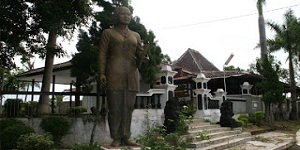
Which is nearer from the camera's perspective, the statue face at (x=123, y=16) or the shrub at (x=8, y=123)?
the statue face at (x=123, y=16)

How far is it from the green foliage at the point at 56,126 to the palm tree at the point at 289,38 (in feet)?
57.6

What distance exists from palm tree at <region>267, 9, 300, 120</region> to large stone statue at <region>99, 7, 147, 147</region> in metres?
17.7

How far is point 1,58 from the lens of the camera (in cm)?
743

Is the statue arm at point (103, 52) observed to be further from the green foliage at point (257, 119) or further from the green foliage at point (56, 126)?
the green foliage at point (257, 119)

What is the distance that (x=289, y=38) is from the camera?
65.9 ft

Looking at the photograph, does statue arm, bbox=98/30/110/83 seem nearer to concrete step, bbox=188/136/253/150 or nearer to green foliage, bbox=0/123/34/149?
green foliage, bbox=0/123/34/149

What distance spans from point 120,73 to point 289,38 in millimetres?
18467

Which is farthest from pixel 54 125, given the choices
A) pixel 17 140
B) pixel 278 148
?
pixel 278 148

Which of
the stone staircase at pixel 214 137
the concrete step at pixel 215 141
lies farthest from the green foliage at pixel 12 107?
the concrete step at pixel 215 141

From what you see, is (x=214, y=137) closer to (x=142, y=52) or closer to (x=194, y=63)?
(x=142, y=52)

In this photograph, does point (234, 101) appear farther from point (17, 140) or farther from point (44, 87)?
point (17, 140)

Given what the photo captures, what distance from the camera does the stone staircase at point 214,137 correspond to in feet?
27.4

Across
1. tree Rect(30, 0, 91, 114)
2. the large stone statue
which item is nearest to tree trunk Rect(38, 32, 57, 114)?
tree Rect(30, 0, 91, 114)

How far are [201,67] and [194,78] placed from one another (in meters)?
6.50
